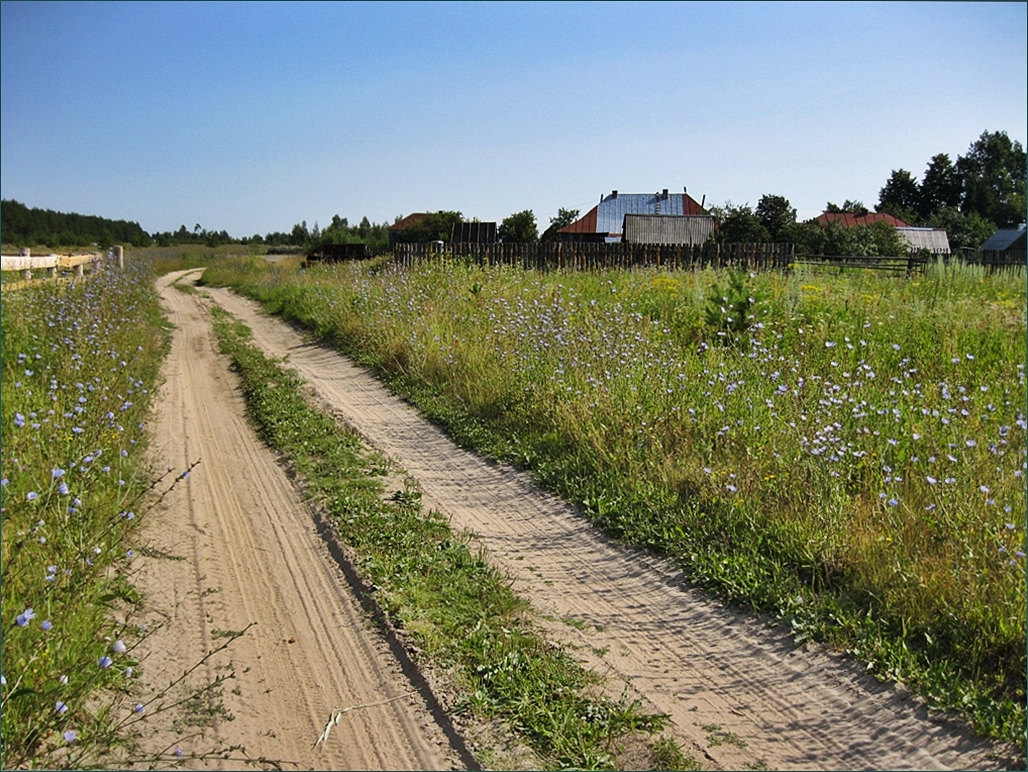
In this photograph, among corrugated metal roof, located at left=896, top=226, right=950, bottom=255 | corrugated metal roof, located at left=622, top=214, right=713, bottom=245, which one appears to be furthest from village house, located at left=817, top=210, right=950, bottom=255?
corrugated metal roof, located at left=622, top=214, right=713, bottom=245

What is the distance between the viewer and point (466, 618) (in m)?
4.59

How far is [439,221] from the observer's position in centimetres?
4666

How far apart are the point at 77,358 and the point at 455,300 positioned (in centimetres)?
756

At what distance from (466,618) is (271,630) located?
1.11 meters

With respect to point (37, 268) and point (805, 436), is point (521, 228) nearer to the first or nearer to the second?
point (37, 268)

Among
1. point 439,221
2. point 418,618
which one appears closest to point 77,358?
point 418,618

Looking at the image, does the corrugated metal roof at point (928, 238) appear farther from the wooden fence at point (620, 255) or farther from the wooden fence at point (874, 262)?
the wooden fence at point (620, 255)

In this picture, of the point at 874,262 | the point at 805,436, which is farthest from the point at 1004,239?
the point at 805,436

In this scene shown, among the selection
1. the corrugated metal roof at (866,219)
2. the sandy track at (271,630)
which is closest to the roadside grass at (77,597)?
the sandy track at (271,630)

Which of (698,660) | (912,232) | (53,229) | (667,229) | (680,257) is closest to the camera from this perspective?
(698,660)

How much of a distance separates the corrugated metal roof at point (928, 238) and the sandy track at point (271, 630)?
11618 millimetres

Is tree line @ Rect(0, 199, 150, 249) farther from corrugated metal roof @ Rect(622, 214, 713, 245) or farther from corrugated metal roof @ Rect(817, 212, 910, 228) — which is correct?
corrugated metal roof @ Rect(817, 212, 910, 228)

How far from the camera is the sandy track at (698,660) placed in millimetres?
3414

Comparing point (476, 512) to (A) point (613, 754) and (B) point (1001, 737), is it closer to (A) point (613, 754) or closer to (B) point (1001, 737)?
(A) point (613, 754)
